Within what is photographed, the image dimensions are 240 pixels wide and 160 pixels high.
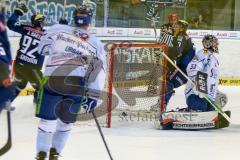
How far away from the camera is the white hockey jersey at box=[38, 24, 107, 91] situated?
4012 millimetres

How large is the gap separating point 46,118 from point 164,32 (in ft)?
10.9

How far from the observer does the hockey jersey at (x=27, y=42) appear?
636 cm

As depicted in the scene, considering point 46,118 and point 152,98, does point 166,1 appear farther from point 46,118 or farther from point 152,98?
point 46,118

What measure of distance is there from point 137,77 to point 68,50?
2770 millimetres

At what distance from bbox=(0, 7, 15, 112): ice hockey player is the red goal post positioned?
112 inches

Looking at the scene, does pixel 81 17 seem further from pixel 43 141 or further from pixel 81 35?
pixel 43 141

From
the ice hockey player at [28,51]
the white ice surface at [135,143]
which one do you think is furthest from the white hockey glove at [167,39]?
the ice hockey player at [28,51]

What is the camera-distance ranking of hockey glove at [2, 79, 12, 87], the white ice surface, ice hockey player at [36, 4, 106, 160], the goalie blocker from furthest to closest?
the goalie blocker < the white ice surface < ice hockey player at [36, 4, 106, 160] < hockey glove at [2, 79, 12, 87]

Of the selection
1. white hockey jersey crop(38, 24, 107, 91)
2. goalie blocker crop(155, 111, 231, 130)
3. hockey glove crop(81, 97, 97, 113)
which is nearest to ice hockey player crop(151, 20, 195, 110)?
goalie blocker crop(155, 111, 231, 130)

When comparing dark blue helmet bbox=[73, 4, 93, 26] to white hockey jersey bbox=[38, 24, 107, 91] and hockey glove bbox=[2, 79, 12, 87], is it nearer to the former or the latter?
white hockey jersey bbox=[38, 24, 107, 91]

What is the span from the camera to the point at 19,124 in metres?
5.97

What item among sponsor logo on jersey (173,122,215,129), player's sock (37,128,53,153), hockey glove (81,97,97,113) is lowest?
sponsor logo on jersey (173,122,215,129)

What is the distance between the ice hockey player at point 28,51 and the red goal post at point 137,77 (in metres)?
0.84

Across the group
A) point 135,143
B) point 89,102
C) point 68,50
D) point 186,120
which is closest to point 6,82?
point 68,50
